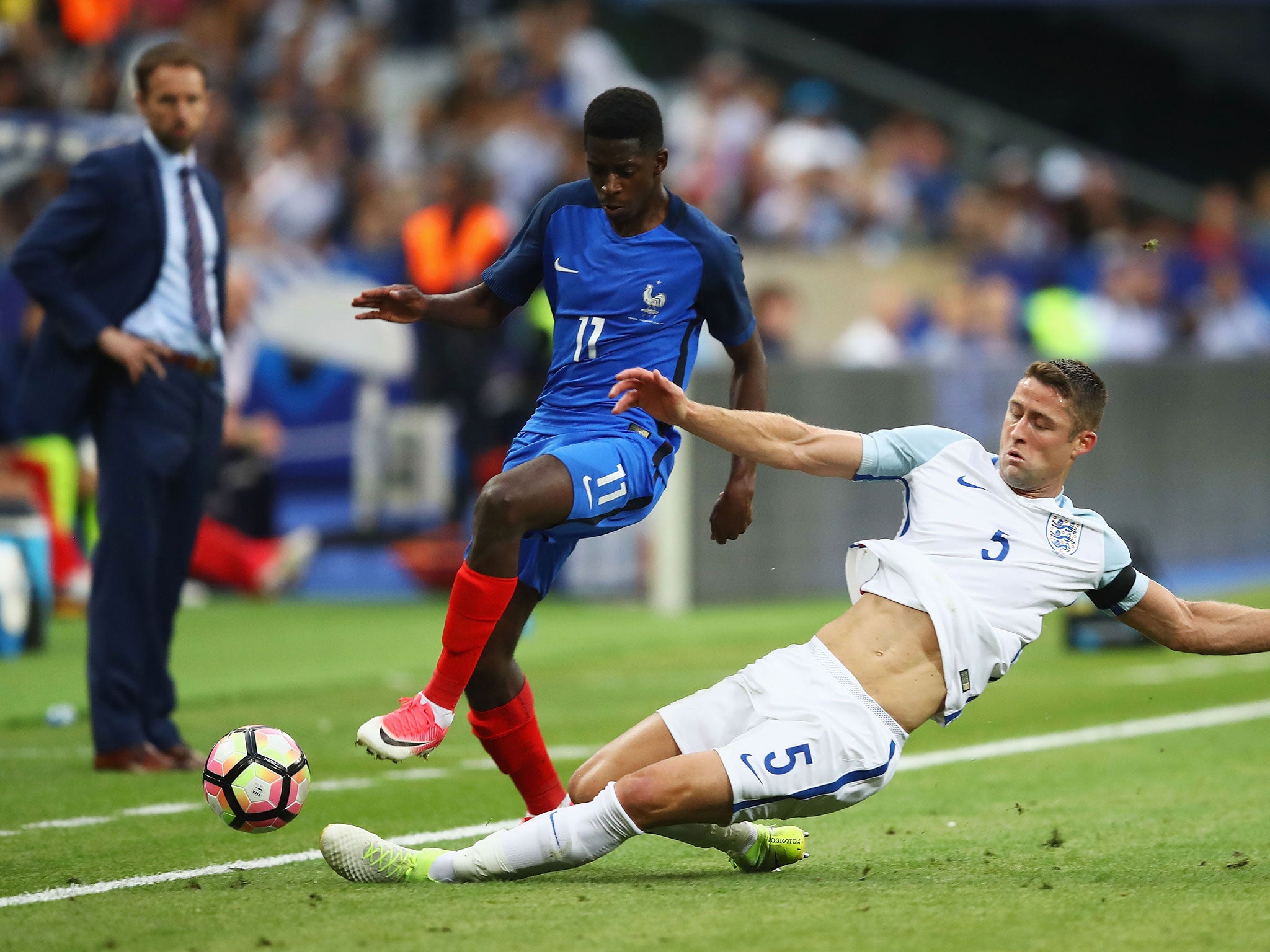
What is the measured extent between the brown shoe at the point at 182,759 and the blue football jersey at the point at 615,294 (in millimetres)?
2612

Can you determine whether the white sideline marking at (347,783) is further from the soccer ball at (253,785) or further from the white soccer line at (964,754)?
the soccer ball at (253,785)

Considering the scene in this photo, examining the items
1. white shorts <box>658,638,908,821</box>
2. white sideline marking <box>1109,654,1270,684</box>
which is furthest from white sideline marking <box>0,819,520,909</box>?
white sideline marking <box>1109,654,1270,684</box>

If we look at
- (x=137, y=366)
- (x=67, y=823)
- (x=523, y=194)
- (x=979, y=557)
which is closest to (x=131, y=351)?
(x=137, y=366)

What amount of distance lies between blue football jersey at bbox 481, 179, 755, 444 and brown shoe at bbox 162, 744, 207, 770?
8.57 feet

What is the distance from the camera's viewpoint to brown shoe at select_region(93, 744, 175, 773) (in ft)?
24.7

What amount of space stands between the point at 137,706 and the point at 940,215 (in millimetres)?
12922

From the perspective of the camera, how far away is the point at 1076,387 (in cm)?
526

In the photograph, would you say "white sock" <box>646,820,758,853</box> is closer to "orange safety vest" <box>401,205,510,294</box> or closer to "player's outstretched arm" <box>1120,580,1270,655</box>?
"player's outstretched arm" <box>1120,580,1270,655</box>

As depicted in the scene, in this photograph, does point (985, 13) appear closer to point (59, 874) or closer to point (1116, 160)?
point (1116, 160)

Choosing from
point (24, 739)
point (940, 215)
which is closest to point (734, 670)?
point (24, 739)

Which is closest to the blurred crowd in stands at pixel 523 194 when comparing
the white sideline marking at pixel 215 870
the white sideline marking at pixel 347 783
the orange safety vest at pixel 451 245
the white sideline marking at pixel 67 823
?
the orange safety vest at pixel 451 245

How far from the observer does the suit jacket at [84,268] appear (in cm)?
754

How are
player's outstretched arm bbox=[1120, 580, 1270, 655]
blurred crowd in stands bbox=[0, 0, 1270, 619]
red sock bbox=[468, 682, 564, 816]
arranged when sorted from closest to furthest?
player's outstretched arm bbox=[1120, 580, 1270, 655] → red sock bbox=[468, 682, 564, 816] → blurred crowd in stands bbox=[0, 0, 1270, 619]

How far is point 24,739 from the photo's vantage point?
851 cm
